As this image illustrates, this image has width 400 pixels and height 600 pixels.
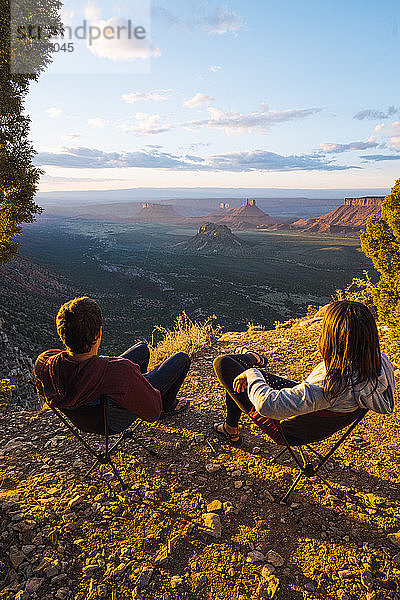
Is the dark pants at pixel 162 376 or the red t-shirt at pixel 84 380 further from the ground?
the red t-shirt at pixel 84 380

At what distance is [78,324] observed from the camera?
222cm

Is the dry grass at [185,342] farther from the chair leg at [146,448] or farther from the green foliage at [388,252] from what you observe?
the green foliage at [388,252]

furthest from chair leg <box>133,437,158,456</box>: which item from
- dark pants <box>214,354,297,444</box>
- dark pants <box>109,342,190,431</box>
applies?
dark pants <box>214,354,297,444</box>

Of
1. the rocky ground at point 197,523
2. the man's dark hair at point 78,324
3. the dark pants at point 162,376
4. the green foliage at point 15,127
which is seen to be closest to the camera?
the rocky ground at point 197,523

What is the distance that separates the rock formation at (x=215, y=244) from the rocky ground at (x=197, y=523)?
78703 mm

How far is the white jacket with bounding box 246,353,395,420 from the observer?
209 cm

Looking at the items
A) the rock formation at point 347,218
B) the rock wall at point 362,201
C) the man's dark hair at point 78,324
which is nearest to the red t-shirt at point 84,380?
the man's dark hair at point 78,324

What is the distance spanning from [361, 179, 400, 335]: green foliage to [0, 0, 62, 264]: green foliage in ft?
21.9

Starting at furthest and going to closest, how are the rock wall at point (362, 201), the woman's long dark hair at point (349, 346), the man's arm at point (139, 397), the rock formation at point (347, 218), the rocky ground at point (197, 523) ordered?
the rock wall at point (362, 201)
the rock formation at point (347, 218)
the man's arm at point (139, 397)
the rocky ground at point (197, 523)
the woman's long dark hair at point (349, 346)

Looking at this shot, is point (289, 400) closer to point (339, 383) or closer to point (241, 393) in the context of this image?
point (339, 383)

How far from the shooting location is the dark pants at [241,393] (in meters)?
2.53

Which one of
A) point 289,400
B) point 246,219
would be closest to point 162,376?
point 289,400

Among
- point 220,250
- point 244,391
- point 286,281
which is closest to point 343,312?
point 244,391

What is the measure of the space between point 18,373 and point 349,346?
8.96 meters
